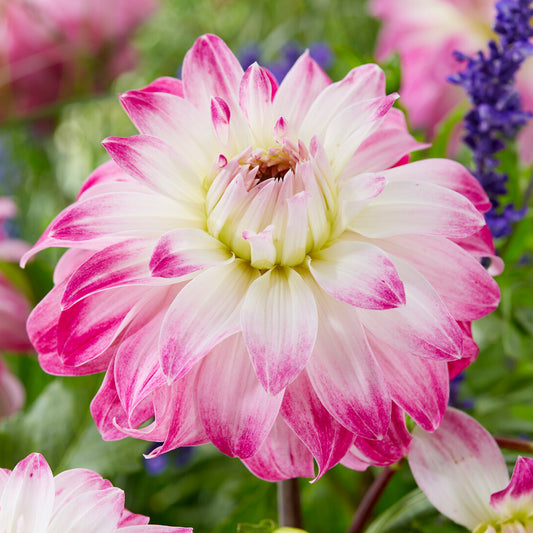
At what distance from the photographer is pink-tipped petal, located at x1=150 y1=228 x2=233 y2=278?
21cm

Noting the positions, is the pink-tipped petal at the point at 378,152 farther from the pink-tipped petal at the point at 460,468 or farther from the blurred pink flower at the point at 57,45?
the blurred pink flower at the point at 57,45

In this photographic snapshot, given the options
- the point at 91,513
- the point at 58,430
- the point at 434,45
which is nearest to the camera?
the point at 91,513

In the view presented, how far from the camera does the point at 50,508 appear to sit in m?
0.21

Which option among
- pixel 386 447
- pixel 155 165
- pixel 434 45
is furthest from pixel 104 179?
pixel 434 45

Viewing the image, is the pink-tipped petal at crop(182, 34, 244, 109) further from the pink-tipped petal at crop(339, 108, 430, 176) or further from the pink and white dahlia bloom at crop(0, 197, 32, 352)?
the pink and white dahlia bloom at crop(0, 197, 32, 352)

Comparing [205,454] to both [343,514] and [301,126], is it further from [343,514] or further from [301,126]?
[301,126]

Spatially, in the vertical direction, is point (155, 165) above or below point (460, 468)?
above

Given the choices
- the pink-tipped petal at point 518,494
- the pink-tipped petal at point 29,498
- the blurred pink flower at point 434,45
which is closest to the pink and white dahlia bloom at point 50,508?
the pink-tipped petal at point 29,498

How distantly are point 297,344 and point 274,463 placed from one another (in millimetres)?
44

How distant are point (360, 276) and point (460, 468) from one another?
8cm

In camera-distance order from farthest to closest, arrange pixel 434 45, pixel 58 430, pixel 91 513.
→ pixel 434 45
pixel 58 430
pixel 91 513

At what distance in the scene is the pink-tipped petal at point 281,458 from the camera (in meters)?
0.23

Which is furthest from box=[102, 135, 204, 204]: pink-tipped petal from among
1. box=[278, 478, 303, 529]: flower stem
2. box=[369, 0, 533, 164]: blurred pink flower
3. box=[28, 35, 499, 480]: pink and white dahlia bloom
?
box=[369, 0, 533, 164]: blurred pink flower

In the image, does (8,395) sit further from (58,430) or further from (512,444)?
(512,444)
